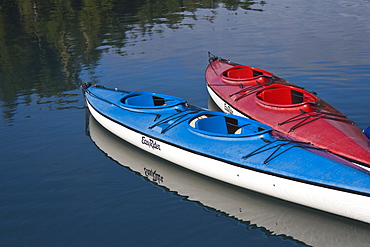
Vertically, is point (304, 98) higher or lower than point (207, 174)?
higher

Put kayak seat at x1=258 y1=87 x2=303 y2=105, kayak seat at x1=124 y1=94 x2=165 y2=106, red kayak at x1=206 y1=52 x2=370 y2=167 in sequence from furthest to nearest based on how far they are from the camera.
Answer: kayak seat at x1=124 y1=94 x2=165 y2=106, kayak seat at x1=258 y1=87 x2=303 y2=105, red kayak at x1=206 y1=52 x2=370 y2=167

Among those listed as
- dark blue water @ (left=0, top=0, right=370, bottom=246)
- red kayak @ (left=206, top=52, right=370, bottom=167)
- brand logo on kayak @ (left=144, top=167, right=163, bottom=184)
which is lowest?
brand logo on kayak @ (left=144, top=167, right=163, bottom=184)

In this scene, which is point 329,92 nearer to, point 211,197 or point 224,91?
point 224,91

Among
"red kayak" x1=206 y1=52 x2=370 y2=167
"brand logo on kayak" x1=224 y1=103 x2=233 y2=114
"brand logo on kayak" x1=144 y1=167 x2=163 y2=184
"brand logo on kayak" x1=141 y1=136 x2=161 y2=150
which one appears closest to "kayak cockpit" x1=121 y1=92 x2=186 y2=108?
"brand logo on kayak" x1=141 y1=136 x2=161 y2=150

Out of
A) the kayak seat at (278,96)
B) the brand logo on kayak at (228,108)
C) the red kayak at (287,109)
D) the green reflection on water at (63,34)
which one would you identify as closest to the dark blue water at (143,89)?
the green reflection on water at (63,34)

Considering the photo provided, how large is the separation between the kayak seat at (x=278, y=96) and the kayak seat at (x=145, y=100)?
11.5 feet

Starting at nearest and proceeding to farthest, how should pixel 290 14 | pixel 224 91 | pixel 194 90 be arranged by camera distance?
pixel 224 91
pixel 194 90
pixel 290 14

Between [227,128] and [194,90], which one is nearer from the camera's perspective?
[227,128]

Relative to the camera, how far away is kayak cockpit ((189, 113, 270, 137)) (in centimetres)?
1411

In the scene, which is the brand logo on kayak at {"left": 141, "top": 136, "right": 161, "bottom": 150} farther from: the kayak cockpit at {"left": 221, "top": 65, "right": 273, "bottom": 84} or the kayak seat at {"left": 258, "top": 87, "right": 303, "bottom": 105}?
the kayak cockpit at {"left": 221, "top": 65, "right": 273, "bottom": 84}

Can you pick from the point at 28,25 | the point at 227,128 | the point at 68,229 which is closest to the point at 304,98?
the point at 227,128

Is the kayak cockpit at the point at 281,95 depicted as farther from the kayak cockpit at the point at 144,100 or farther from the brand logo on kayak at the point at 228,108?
the kayak cockpit at the point at 144,100

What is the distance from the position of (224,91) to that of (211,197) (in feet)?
20.9

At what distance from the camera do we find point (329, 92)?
1928cm
